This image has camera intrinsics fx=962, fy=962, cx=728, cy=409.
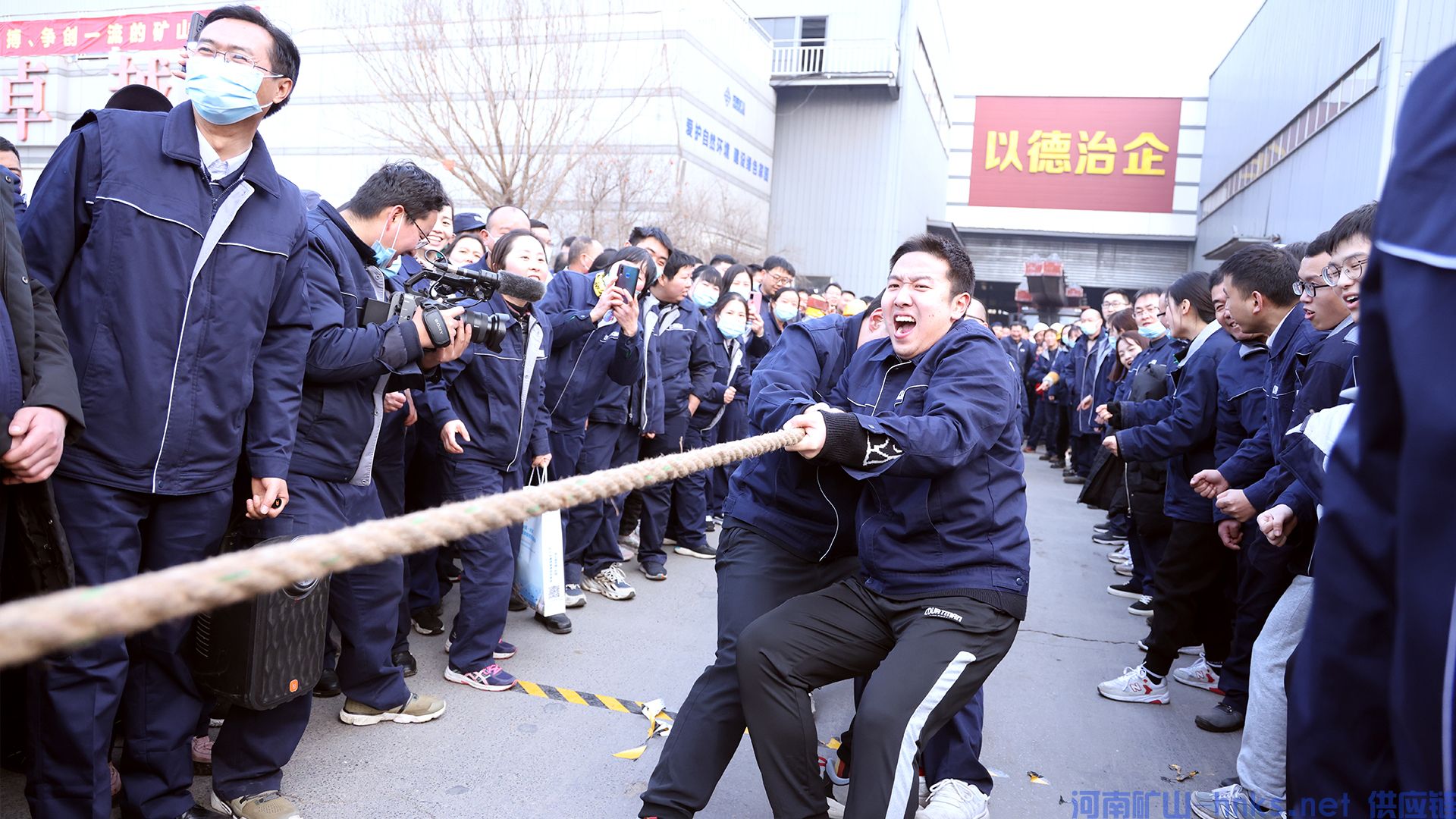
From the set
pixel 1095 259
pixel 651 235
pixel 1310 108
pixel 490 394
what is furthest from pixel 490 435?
pixel 1095 259

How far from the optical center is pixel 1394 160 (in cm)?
103

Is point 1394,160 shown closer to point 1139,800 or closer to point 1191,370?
point 1139,800

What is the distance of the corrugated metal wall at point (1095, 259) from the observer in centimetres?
3369

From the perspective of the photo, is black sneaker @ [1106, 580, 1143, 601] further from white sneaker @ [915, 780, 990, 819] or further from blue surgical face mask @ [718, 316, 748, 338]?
Result: white sneaker @ [915, 780, 990, 819]

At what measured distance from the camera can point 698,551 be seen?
21.7 feet

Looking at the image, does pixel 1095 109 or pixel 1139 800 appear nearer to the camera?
pixel 1139 800

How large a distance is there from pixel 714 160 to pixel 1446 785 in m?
19.6

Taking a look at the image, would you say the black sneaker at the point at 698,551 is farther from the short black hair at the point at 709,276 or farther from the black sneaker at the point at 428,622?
the black sneaker at the point at 428,622

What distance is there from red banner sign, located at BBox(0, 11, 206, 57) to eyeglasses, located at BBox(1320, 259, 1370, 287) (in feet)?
65.0

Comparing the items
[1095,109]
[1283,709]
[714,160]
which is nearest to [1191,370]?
[1283,709]

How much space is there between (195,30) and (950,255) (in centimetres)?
232

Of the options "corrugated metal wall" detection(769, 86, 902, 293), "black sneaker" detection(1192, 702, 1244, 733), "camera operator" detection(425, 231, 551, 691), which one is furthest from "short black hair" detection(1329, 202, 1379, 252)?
"corrugated metal wall" detection(769, 86, 902, 293)

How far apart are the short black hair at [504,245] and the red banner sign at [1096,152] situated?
32886 mm

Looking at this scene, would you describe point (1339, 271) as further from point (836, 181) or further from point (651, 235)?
point (836, 181)
